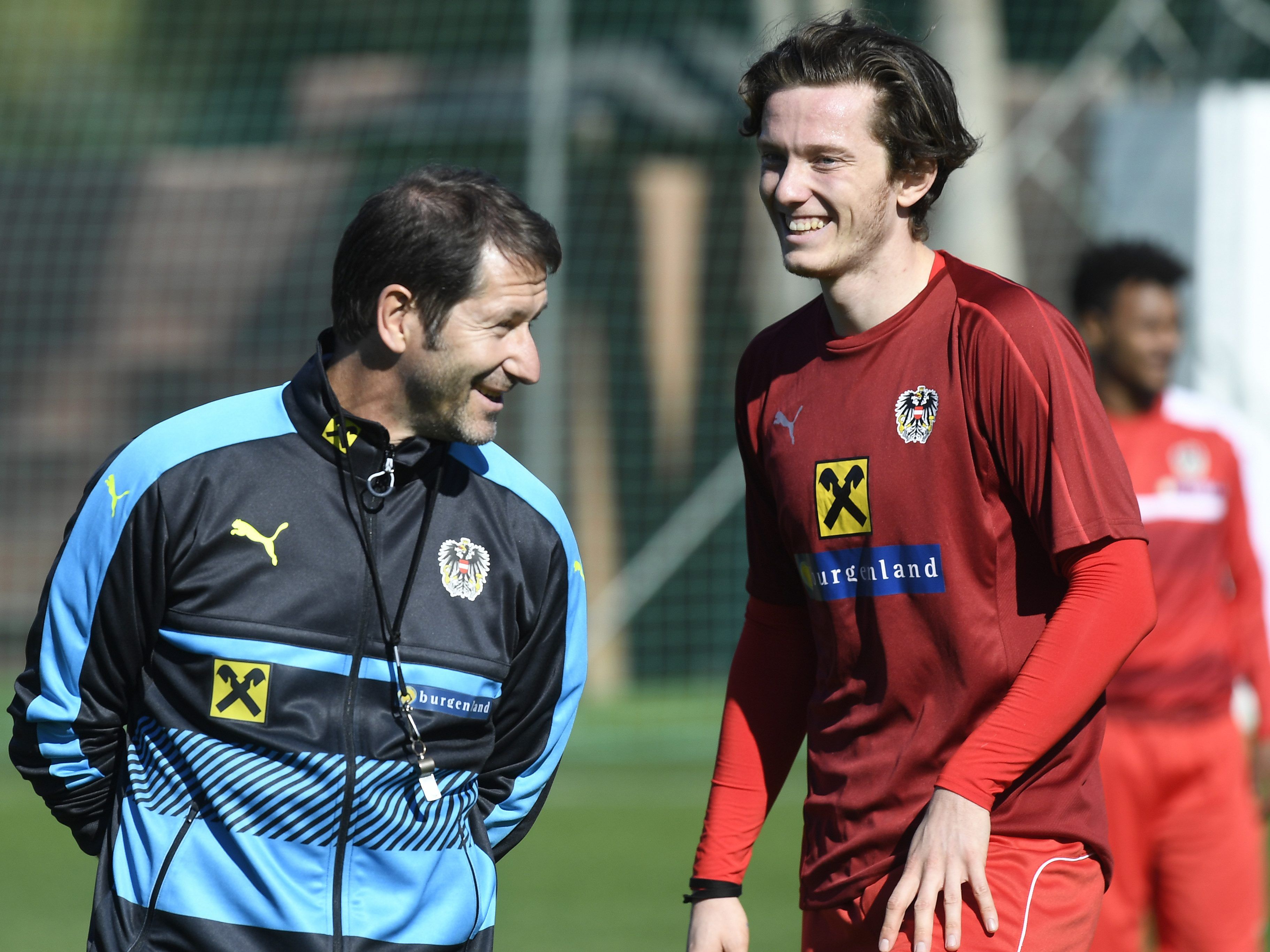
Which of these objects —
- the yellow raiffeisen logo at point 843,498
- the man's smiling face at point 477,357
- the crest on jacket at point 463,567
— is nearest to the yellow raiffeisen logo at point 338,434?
the man's smiling face at point 477,357

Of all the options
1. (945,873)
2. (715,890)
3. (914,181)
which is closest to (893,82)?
(914,181)

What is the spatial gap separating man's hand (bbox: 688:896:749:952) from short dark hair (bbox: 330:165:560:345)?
3.47ft

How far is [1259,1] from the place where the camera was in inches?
495

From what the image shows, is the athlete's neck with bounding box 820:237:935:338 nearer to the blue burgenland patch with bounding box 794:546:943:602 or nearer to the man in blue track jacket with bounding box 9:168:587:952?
the blue burgenland patch with bounding box 794:546:943:602

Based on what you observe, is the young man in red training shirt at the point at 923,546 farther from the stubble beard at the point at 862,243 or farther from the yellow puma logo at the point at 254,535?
the yellow puma logo at the point at 254,535

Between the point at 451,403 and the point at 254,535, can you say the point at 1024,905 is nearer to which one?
the point at 451,403

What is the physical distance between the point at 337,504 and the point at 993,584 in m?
1.07

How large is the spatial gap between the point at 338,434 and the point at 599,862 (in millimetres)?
5094

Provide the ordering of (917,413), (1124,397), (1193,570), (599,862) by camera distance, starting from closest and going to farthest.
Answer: (917,413)
(1193,570)
(1124,397)
(599,862)

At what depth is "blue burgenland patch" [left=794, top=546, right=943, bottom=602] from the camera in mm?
2490

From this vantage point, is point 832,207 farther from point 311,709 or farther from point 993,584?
point 311,709

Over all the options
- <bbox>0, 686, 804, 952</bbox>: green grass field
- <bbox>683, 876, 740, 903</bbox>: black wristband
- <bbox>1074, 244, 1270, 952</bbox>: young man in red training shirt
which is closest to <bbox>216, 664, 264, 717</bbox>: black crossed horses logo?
<bbox>683, 876, 740, 903</bbox>: black wristband

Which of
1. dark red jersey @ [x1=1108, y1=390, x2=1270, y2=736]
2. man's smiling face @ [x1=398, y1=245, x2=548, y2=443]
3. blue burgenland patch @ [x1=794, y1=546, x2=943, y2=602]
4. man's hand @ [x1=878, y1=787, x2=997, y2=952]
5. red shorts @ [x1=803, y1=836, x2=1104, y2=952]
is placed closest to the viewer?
man's hand @ [x1=878, y1=787, x2=997, y2=952]

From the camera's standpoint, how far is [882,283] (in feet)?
8.57
